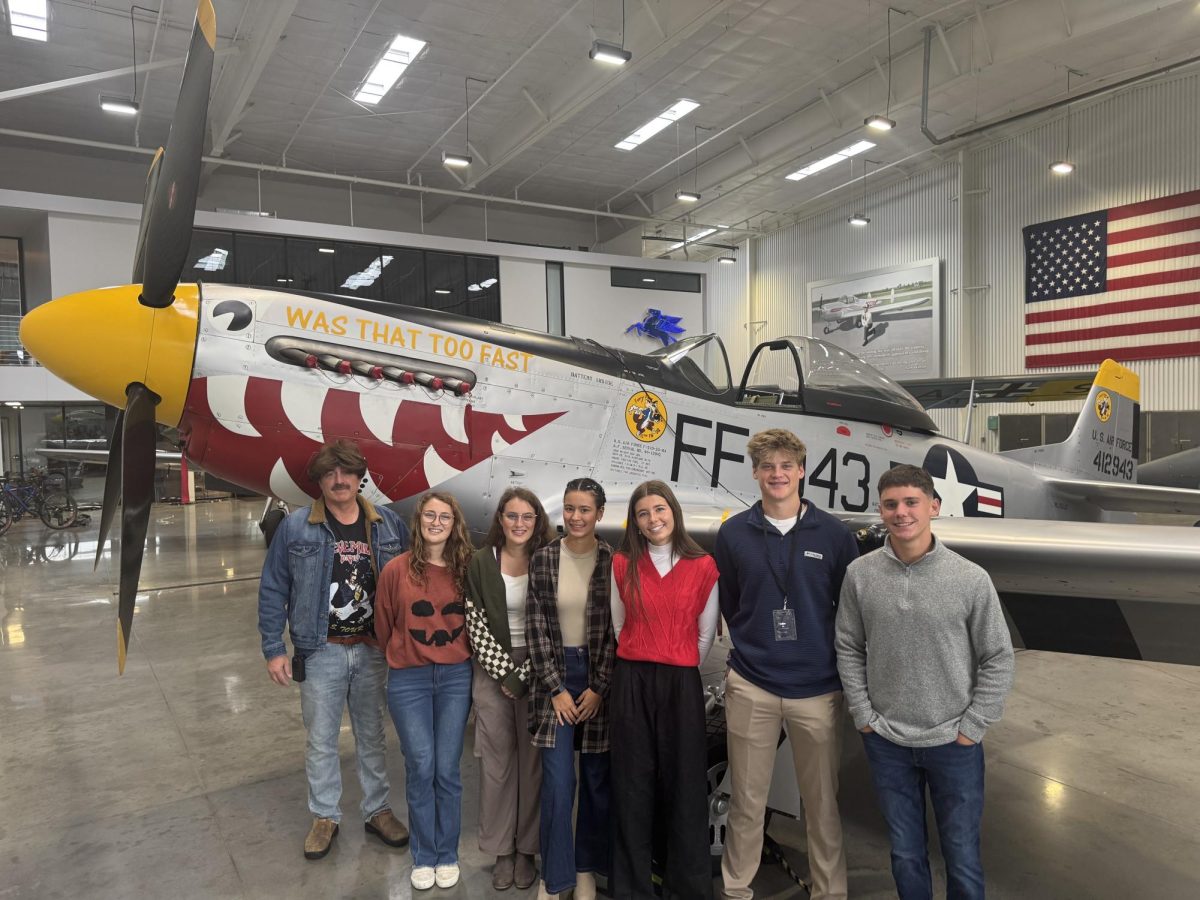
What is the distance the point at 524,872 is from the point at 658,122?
574 inches

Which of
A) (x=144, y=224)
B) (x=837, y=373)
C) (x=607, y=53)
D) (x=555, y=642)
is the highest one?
(x=607, y=53)

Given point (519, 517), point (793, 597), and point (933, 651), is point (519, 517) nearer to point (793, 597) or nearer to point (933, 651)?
point (793, 597)

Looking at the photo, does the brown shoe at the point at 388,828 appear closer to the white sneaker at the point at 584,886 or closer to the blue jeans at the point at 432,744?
the blue jeans at the point at 432,744

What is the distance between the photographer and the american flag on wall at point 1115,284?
12.6 m

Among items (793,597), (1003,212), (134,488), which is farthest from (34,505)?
(1003,212)

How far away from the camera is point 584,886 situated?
236 cm

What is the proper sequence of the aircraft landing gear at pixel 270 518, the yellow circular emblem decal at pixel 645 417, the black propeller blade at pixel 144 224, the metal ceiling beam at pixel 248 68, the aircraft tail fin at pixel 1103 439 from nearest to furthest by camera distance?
the black propeller blade at pixel 144 224 < the yellow circular emblem decal at pixel 645 417 < the aircraft tail fin at pixel 1103 439 < the metal ceiling beam at pixel 248 68 < the aircraft landing gear at pixel 270 518

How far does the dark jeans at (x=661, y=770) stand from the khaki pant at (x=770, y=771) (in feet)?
0.32

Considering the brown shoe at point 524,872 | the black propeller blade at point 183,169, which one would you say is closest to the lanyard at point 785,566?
the brown shoe at point 524,872

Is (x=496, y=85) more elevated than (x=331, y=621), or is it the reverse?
(x=496, y=85)

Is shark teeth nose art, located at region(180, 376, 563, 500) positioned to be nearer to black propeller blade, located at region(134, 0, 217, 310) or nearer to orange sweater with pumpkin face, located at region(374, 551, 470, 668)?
black propeller blade, located at region(134, 0, 217, 310)

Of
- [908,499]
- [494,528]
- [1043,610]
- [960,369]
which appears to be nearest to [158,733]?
[494,528]

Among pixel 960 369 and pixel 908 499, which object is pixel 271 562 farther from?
pixel 960 369

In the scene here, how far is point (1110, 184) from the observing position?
1341 cm
